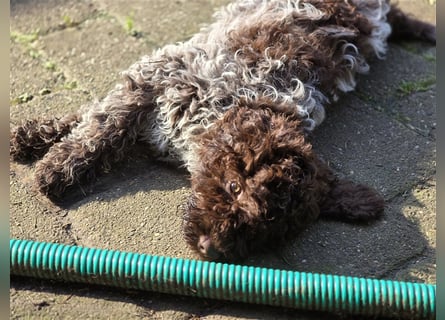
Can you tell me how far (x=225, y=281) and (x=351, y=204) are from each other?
999mm

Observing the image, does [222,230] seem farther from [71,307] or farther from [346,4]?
[346,4]

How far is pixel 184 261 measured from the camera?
3549mm

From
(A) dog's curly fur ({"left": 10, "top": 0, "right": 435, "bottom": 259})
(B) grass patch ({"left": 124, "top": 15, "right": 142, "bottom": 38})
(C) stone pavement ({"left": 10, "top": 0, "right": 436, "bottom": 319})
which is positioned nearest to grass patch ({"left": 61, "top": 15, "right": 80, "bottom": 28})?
(C) stone pavement ({"left": 10, "top": 0, "right": 436, "bottom": 319})

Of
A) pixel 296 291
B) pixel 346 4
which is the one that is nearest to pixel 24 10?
pixel 346 4

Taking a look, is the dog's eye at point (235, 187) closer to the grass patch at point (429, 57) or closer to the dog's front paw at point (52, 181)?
the dog's front paw at point (52, 181)

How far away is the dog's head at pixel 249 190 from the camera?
358 centimetres

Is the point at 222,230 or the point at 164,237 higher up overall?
the point at 222,230

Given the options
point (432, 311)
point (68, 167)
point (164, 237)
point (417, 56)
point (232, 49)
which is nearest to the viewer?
point (432, 311)

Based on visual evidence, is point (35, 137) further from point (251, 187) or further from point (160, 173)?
point (251, 187)

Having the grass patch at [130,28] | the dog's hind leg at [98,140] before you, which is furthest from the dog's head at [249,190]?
the grass patch at [130,28]

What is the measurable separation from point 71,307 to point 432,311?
67.1 inches

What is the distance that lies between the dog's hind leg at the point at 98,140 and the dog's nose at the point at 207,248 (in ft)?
3.29

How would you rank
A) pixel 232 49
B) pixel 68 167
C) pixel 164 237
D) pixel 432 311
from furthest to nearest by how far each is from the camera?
pixel 232 49 → pixel 68 167 → pixel 164 237 → pixel 432 311

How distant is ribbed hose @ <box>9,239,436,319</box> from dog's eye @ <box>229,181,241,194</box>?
36 centimetres
